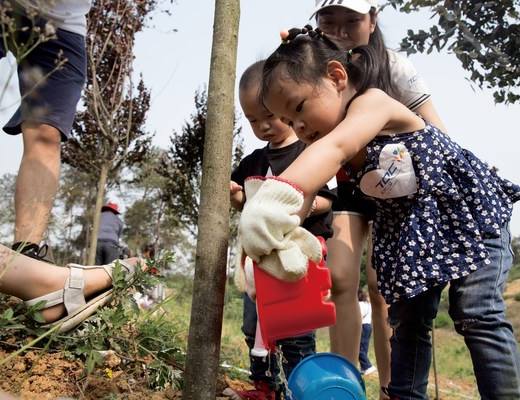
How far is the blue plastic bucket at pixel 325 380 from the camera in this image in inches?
62.8

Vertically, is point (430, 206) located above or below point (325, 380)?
above

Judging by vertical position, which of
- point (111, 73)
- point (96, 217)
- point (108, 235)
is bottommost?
point (96, 217)

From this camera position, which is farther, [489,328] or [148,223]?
[148,223]

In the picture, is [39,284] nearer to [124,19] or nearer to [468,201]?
[468,201]

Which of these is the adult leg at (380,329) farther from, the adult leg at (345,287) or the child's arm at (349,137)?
the child's arm at (349,137)

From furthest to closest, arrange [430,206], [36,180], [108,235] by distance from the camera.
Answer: [108,235], [36,180], [430,206]

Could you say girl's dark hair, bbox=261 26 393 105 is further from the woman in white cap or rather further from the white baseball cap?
the white baseball cap

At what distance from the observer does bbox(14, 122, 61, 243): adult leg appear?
6.52ft

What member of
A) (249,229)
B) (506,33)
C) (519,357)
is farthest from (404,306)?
(506,33)

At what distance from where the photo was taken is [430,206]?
1709 mm

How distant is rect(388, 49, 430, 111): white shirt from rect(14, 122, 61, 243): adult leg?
52.1 inches

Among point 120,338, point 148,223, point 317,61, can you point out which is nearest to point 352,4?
point 317,61

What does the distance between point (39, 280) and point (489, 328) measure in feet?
4.39

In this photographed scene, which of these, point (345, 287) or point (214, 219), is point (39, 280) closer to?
point (214, 219)
